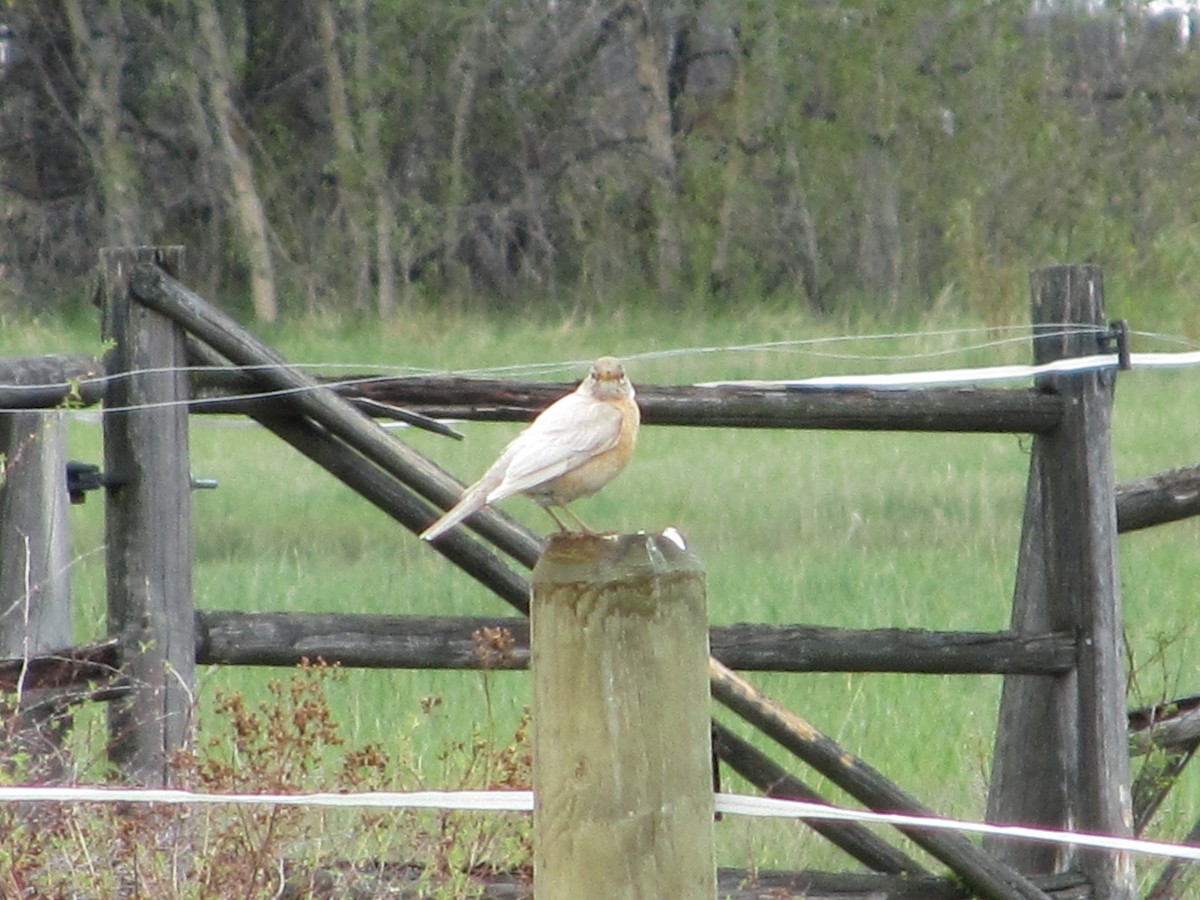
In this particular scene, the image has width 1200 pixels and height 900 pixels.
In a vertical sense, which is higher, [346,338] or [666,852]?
[346,338]

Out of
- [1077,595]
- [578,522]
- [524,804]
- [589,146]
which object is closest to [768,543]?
[1077,595]

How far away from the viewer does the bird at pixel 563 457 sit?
309 cm

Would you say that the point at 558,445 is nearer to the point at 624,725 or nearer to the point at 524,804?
the point at 524,804

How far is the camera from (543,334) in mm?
15930

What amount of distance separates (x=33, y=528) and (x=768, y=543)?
5308mm

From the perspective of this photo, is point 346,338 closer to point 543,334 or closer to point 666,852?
point 543,334

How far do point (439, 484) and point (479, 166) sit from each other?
60.9ft

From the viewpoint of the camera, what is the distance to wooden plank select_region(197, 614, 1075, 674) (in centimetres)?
412

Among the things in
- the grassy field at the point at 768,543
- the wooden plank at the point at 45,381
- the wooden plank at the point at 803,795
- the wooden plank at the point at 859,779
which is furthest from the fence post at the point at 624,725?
the wooden plank at the point at 45,381

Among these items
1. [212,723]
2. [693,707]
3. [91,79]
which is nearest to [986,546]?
[212,723]

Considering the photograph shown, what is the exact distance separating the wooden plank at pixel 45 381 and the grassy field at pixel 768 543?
0.58m

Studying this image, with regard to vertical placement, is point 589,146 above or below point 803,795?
above

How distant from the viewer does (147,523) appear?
13.4ft

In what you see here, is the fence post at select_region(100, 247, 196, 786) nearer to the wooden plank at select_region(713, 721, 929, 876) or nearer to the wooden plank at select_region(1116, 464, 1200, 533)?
the wooden plank at select_region(713, 721, 929, 876)
